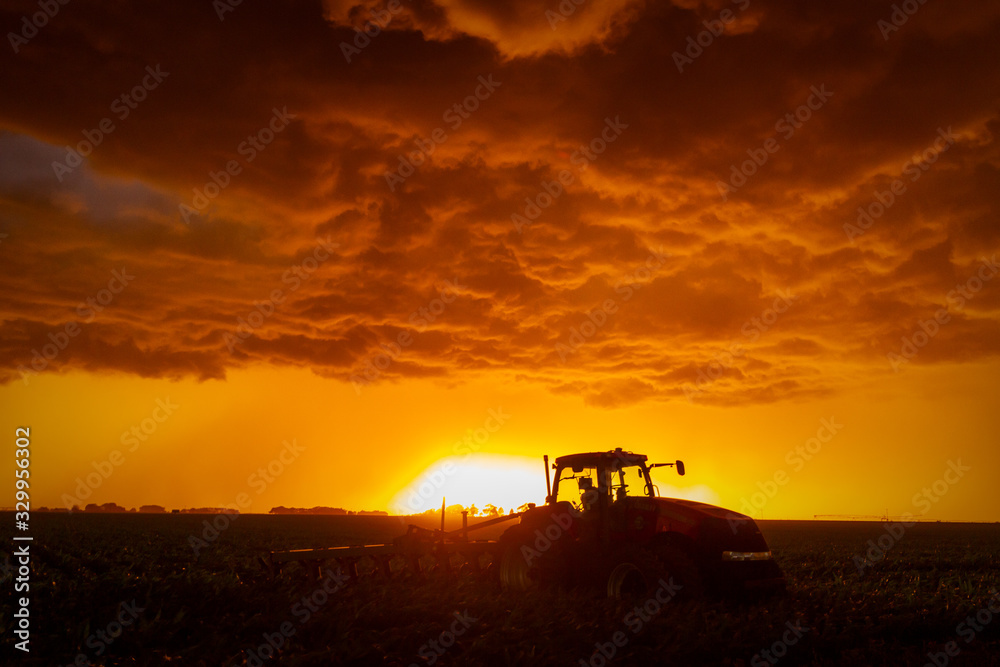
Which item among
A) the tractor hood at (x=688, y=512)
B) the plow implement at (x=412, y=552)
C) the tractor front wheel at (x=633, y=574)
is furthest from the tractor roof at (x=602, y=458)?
the tractor front wheel at (x=633, y=574)

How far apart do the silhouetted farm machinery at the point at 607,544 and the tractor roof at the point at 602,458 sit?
0.06 ft

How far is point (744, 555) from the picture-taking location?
37.9 ft

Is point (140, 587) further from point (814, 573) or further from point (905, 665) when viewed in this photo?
point (814, 573)

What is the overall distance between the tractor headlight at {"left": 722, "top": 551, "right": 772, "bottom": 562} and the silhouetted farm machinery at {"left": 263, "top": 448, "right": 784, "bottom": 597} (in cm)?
2

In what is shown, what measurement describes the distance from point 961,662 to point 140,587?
10.4 meters

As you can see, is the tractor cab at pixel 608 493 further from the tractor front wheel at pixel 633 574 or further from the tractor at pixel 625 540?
the tractor front wheel at pixel 633 574

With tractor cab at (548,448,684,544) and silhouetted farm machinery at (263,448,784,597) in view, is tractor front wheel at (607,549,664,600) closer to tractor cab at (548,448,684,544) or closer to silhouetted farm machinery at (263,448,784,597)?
silhouetted farm machinery at (263,448,784,597)

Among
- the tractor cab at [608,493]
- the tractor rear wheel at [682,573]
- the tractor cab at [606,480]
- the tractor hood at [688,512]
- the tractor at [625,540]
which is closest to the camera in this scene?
the tractor rear wheel at [682,573]

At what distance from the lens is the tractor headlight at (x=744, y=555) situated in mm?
11352

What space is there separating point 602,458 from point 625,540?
154cm

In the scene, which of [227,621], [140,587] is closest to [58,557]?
[140,587]

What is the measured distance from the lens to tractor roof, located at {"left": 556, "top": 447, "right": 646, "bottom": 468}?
13.4 metres

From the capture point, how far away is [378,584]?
11523 millimetres

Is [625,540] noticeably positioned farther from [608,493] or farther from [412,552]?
[412,552]
